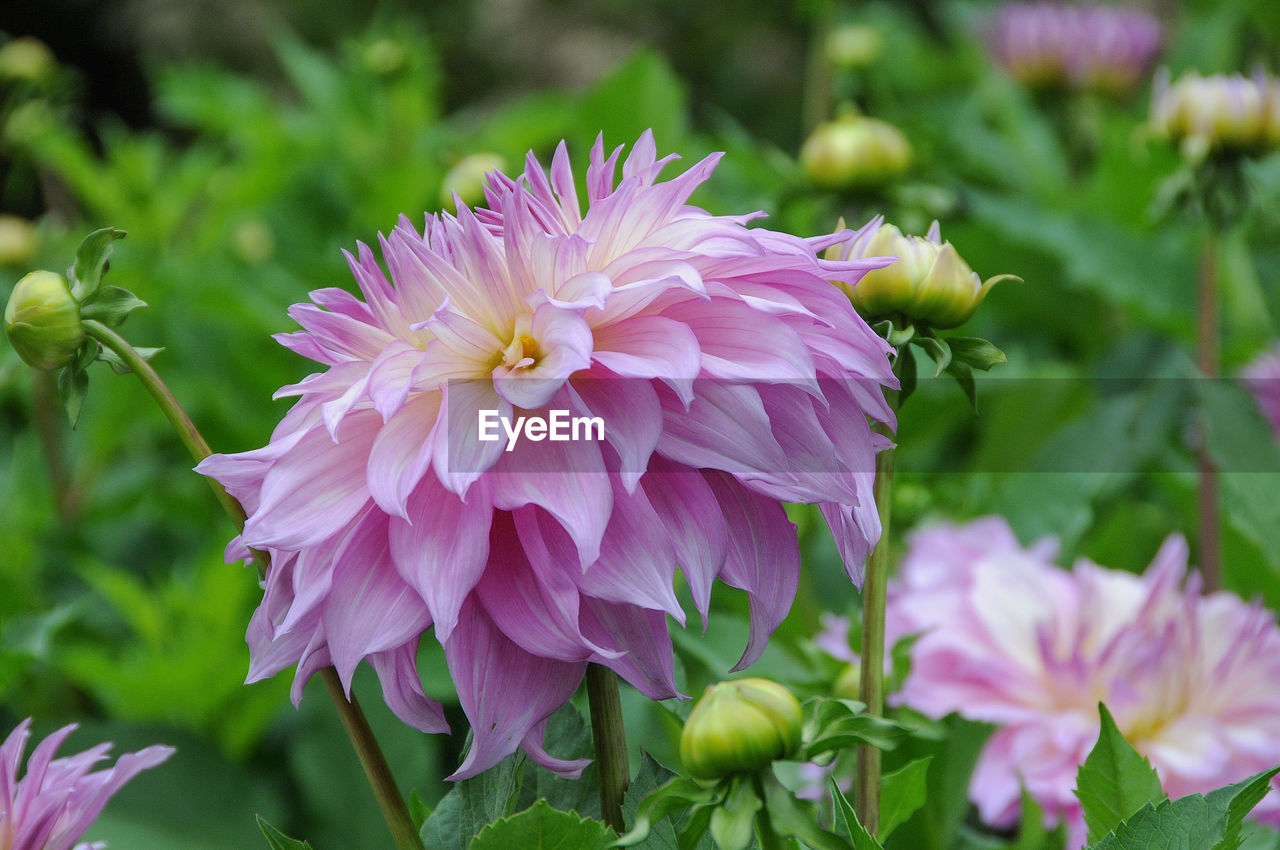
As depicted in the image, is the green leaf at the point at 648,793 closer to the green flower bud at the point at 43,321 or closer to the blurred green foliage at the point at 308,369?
the blurred green foliage at the point at 308,369

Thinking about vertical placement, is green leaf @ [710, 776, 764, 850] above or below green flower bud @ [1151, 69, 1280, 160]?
above

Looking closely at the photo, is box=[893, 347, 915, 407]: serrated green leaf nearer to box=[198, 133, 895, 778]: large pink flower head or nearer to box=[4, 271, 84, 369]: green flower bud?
box=[198, 133, 895, 778]: large pink flower head

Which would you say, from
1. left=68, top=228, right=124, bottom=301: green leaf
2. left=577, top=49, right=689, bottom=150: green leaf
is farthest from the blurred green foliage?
left=68, top=228, right=124, bottom=301: green leaf

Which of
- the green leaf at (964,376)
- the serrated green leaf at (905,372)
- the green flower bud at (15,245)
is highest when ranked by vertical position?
the serrated green leaf at (905,372)

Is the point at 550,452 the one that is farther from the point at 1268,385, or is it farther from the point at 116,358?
the point at 1268,385

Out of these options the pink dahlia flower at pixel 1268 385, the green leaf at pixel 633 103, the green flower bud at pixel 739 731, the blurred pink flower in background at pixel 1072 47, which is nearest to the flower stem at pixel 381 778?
the green flower bud at pixel 739 731

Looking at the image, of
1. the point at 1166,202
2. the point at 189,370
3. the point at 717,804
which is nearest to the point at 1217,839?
the point at 717,804
